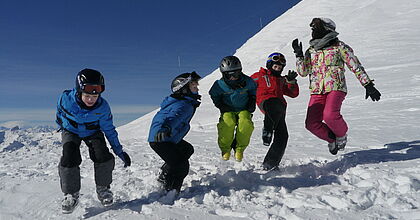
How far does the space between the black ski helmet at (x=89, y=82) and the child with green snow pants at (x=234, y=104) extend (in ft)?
5.90

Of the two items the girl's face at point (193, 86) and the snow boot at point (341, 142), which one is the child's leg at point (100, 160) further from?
the snow boot at point (341, 142)

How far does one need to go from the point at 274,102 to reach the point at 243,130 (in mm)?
695

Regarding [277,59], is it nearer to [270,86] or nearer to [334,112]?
[270,86]

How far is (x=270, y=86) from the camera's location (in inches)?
185

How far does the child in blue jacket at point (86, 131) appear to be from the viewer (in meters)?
3.24

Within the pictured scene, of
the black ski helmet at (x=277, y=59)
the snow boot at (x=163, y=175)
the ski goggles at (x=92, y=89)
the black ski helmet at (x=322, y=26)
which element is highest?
the black ski helmet at (x=322, y=26)

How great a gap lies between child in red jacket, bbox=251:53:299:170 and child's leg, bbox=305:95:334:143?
0.38 m

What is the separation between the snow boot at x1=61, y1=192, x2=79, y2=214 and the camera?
10.3 ft

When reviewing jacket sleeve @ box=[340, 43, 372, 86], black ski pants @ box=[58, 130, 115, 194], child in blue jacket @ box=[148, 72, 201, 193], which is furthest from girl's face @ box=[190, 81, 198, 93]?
jacket sleeve @ box=[340, 43, 372, 86]

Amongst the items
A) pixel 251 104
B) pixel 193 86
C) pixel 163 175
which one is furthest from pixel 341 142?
pixel 163 175

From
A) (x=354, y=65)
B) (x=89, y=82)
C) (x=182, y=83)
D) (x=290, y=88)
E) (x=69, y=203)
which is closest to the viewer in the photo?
(x=69, y=203)

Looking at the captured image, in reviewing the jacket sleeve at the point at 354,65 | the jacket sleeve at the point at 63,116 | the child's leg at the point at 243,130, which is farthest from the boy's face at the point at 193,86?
the jacket sleeve at the point at 354,65

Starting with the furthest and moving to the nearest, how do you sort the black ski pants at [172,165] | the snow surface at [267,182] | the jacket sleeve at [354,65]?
1. the jacket sleeve at [354,65]
2. the black ski pants at [172,165]
3. the snow surface at [267,182]

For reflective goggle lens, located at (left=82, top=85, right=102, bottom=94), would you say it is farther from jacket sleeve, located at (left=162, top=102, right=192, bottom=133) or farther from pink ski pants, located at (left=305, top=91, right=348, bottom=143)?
pink ski pants, located at (left=305, top=91, right=348, bottom=143)
